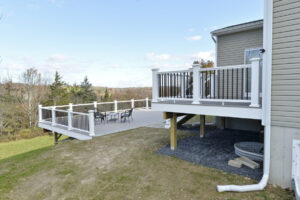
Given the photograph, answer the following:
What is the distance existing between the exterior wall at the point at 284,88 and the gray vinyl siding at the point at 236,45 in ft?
11.4

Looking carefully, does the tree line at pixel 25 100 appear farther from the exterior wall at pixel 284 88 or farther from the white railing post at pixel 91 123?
the exterior wall at pixel 284 88

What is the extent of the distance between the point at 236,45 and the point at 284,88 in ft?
13.9

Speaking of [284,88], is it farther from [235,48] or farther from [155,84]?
[235,48]

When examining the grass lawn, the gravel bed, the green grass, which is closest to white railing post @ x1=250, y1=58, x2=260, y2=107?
the gravel bed

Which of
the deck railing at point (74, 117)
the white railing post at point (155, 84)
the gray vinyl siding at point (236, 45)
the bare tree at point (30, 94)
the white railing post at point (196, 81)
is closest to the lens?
the white railing post at point (196, 81)

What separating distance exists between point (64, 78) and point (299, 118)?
24.5 metres

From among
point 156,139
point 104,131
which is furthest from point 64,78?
point 156,139

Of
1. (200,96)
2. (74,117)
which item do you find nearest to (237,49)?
(200,96)

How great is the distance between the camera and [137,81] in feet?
104

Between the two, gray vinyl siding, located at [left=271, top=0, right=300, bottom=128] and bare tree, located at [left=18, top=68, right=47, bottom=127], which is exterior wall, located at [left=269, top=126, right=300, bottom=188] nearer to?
gray vinyl siding, located at [left=271, top=0, right=300, bottom=128]

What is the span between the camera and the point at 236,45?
694cm

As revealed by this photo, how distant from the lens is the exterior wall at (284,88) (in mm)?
3195

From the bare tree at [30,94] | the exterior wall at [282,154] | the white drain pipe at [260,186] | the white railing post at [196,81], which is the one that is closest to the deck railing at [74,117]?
the white railing post at [196,81]

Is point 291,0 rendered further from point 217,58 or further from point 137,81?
point 137,81
